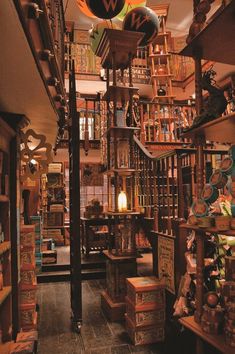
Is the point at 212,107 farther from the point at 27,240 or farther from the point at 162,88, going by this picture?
the point at 162,88

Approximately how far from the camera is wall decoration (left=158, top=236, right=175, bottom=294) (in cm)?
300

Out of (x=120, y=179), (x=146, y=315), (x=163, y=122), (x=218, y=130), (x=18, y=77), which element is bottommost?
(x=146, y=315)

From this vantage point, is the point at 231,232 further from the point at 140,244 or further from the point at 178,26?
the point at 178,26

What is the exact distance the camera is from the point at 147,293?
2912 millimetres

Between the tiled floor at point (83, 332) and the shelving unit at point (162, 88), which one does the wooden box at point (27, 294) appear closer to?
the tiled floor at point (83, 332)

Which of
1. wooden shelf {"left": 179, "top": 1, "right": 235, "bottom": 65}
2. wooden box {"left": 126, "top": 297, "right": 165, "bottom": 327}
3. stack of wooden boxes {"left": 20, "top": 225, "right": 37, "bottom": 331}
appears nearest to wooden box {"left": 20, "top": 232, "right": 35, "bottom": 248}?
stack of wooden boxes {"left": 20, "top": 225, "right": 37, "bottom": 331}

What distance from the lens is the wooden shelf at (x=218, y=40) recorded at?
1.44 metres

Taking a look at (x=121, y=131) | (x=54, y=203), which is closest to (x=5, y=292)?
(x=121, y=131)

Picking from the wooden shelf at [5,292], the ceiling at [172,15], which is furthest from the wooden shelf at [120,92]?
the ceiling at [172,15]

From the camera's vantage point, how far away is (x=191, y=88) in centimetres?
804

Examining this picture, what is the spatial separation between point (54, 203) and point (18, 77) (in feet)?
23.8

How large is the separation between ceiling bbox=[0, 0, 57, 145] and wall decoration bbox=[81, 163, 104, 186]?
20.5ft

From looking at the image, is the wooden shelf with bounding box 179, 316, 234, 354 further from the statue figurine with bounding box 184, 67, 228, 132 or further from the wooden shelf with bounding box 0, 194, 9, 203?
the wooden shelf with bounding box 0, 194, 9, 203

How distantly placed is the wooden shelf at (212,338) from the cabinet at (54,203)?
671cm
